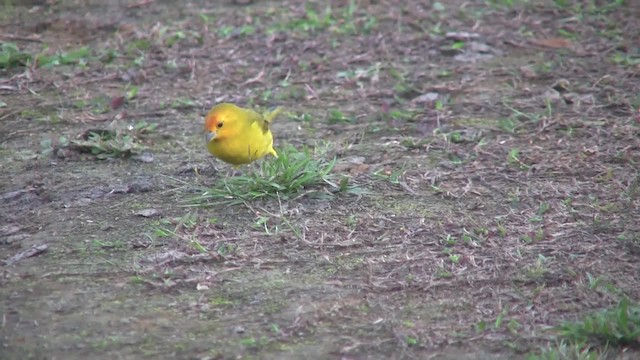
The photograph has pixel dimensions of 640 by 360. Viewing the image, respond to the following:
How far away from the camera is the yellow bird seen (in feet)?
16.8

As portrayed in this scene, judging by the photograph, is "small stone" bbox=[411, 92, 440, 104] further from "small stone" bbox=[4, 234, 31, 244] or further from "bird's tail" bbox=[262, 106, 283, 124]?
"small stone" bbox=[4, 234, 31, 244]

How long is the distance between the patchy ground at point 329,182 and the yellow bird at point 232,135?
0.12m

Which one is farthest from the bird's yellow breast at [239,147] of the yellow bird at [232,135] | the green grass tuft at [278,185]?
the green grass tuft at [278,185]

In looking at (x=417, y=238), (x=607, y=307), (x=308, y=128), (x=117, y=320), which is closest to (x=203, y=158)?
(x=308, y=128)

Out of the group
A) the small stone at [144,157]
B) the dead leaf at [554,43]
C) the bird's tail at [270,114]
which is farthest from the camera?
the dead leaf at [554,43]

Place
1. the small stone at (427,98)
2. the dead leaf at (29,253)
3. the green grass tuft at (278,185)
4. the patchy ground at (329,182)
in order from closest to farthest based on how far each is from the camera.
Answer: the patchy ground at (329,182), the dead leaf at (29,253), the green grass tuft at (278,185), the small stone at (427,98)

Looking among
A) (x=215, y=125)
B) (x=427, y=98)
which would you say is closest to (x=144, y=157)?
(x=215, y=125)

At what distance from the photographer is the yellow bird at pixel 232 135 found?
5105mm

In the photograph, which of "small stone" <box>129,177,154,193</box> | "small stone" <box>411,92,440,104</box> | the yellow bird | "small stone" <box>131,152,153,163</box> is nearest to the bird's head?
the yellow bird

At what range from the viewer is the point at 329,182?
5074 millimetres

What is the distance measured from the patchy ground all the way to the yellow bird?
125mm

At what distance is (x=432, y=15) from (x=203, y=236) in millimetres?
3861

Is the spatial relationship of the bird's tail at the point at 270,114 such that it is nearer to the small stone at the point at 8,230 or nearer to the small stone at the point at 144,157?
the small stone at the point at 144,157

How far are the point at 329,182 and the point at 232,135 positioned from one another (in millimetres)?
580
